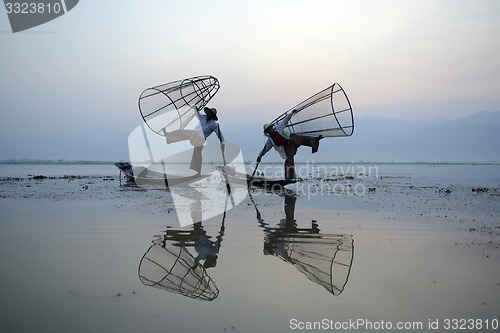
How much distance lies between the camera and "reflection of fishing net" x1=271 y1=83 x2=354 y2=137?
16000mm

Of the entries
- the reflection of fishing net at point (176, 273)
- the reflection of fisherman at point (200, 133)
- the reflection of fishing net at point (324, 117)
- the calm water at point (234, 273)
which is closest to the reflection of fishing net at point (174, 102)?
the reflection of fisherman at point (200, 133)

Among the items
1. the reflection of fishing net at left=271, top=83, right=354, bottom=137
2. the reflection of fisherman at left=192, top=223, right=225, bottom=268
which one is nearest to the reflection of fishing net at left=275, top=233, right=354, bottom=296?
the reflection of fisherman at left=192, top=223, right=225, bottom=268

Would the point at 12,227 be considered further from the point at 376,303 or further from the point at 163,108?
the point at 163,108

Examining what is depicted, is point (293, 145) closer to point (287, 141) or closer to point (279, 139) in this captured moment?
point (287, 141)

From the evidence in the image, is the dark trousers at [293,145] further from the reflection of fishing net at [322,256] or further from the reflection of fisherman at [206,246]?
the reflection of fishing net at [322,256]

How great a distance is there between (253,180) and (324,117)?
12.7 feet

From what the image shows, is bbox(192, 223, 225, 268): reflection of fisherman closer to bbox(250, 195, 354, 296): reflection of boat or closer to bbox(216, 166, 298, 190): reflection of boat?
bbox(250, 195, 354, 296): reflection of boat

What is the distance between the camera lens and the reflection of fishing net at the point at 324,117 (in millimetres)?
16000

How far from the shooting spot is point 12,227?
28.2 feet

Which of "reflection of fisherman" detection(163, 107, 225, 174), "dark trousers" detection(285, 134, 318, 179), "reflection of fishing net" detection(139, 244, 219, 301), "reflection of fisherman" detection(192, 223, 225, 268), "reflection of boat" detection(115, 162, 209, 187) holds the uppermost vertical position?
"reflection of fisherman" detection(163, 107, 225, 174)

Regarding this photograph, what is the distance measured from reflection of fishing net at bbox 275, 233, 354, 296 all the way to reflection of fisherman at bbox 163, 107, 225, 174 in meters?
10.9

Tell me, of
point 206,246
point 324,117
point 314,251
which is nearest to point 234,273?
point 206,246

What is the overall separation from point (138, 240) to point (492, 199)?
42.0 feet

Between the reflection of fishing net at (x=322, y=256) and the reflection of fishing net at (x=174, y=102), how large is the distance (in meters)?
11.4
